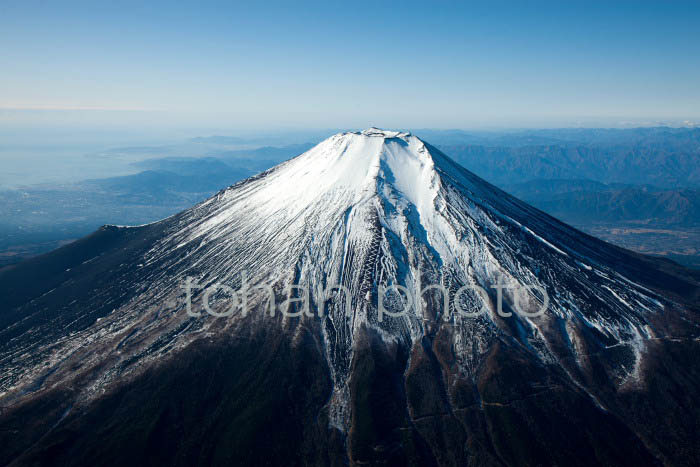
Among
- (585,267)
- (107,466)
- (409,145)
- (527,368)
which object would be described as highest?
(409,145)

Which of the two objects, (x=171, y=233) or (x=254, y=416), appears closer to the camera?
(x=254, y=416)

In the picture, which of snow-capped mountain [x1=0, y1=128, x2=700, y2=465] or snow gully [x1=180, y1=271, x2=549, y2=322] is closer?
snow-capped mountain [x1=0, y1=128, x2=700, y2=465]

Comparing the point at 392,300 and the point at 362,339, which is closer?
the point at 362,339

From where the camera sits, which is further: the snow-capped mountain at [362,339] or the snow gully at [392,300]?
the snow gully at [392,300]

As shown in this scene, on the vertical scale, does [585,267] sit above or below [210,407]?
above

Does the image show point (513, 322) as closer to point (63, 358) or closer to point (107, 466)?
point (107, 466)

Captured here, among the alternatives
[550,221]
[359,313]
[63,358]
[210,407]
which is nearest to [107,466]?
[210,407]

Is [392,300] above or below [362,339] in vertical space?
above

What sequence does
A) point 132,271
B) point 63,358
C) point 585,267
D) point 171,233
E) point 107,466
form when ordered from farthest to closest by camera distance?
point 171,233 → point 132,271 → point 585,267 → point 63,358 → point 107,466
